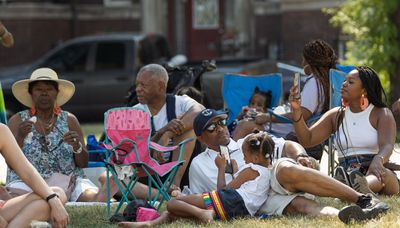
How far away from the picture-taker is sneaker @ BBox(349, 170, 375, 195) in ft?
22.7

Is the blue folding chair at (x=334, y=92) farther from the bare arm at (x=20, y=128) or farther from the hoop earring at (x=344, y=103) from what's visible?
the bare arm at (x=20, y=128)

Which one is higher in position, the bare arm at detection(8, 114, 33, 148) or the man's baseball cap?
the man's baseball cap

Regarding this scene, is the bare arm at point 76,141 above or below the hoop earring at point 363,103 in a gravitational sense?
below

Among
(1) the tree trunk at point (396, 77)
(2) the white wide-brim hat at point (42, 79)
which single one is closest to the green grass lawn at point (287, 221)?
(2) the white wide-brim hat at point (42, 79)

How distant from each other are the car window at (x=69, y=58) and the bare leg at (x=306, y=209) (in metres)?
11.2

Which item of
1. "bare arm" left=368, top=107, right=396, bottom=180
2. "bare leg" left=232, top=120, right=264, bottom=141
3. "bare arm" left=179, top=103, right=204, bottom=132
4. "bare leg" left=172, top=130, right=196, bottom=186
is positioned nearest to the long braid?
"bare leg" left=232, top=120, right=264, bottom=141

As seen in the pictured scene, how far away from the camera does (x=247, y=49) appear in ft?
74.7

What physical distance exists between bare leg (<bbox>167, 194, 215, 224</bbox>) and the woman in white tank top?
43.8 inches

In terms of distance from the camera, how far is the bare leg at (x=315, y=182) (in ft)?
21.6

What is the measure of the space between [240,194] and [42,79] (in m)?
2.09

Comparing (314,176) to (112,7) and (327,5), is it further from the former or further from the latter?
(112,7)

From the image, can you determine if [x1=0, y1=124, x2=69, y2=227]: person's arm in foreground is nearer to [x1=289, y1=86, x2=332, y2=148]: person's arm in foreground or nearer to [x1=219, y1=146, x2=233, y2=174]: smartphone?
[x1=219, y1=146, x2=233, y2=174]: smartphone

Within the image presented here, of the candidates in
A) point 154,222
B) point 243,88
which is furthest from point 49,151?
point 243,88

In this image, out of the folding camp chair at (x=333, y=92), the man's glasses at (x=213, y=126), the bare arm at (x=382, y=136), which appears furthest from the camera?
the folding camp chair at (x=333, y=92)
